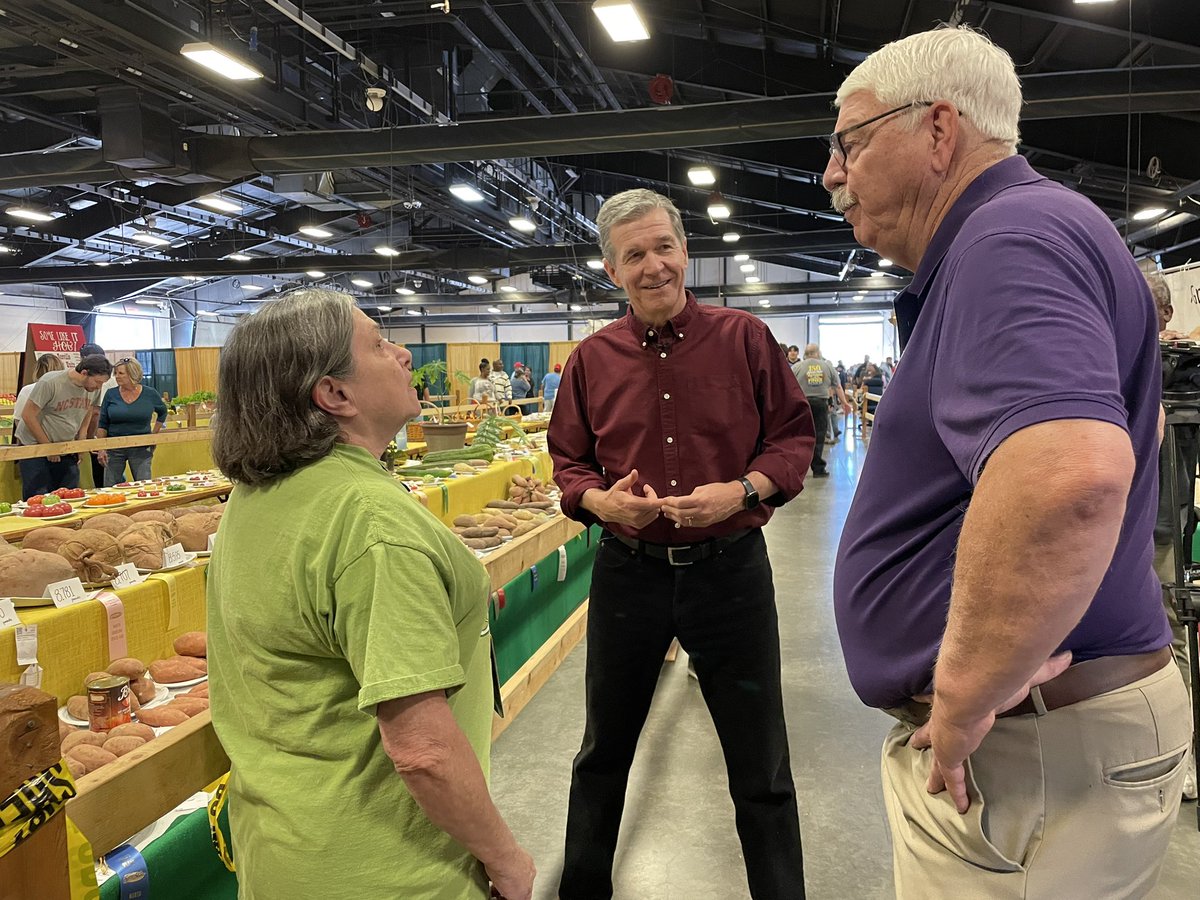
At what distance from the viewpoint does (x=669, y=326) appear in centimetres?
218

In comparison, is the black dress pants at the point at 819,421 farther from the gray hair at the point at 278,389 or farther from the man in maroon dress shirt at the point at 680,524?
the gray hair at the point at 278,389

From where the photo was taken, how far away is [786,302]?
28.5 m

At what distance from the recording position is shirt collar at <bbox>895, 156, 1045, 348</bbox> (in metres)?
1.01

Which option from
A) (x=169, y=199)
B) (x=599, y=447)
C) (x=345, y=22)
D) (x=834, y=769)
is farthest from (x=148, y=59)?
(x=834, y=769)

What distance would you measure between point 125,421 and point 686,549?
6.61 meters

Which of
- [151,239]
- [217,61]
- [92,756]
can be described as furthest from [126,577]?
[151,239]

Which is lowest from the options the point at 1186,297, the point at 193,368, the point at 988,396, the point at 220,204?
the point at 988,396

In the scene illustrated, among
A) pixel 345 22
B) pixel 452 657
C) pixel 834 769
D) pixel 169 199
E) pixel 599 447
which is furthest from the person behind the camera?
pixel 169 199

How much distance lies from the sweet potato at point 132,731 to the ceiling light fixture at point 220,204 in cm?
1230

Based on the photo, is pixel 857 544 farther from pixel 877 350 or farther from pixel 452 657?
pixel 877 350

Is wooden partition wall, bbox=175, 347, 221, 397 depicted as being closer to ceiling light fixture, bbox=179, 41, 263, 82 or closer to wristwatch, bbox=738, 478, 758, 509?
ceiling light fixture, bbox=179, 41, 263, 82

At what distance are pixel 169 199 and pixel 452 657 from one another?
41.9 ft

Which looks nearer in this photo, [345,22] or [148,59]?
[148,59]

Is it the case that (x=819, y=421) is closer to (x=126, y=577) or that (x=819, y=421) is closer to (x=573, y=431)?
(x=573, y=431)
